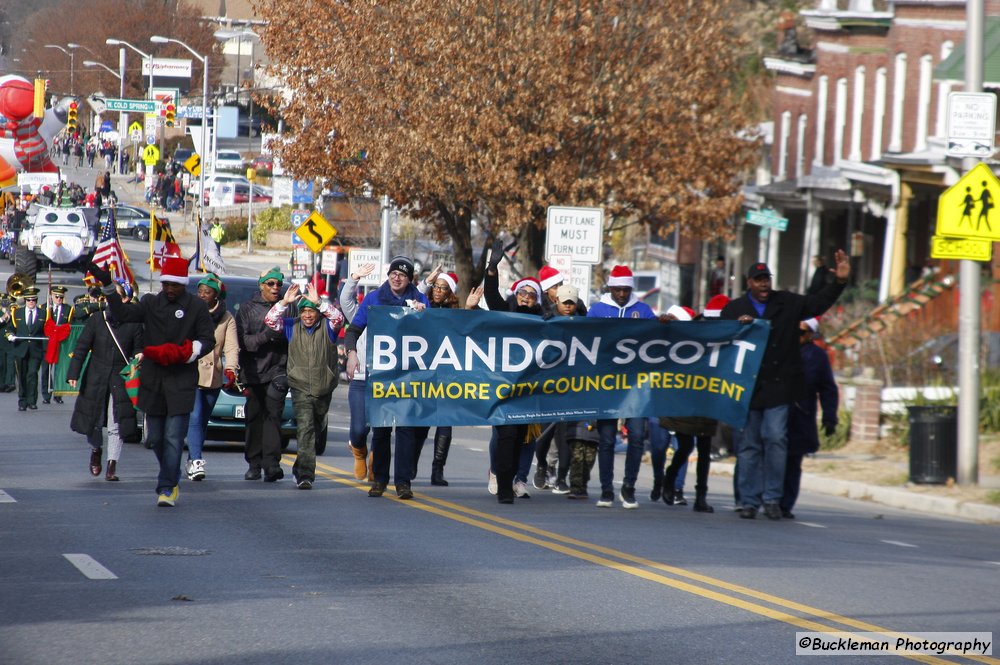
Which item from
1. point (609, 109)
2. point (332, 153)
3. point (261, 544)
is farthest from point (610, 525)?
point (332, 153)

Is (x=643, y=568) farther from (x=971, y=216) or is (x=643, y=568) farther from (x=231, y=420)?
(x=231, y=420)

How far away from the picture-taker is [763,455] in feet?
46.8

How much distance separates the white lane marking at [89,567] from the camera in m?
9.84

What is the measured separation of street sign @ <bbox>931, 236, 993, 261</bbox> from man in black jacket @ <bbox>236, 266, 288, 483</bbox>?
6.78m

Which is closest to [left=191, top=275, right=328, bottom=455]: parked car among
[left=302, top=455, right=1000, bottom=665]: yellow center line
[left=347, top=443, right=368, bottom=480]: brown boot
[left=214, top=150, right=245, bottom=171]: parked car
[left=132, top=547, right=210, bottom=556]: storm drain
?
[left=347, top=443, right=368, bottom=480]: brown boot

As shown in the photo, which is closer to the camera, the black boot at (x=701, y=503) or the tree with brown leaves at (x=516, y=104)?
the black boot at (x=701, y=503)

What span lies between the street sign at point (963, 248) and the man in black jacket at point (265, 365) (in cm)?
678

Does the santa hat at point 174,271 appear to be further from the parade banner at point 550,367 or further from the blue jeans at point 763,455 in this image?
the blue jeans at point 763,455

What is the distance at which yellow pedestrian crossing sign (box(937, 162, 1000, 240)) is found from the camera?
16875mm

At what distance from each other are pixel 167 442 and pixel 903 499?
26.5ft

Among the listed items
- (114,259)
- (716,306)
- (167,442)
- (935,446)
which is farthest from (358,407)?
(114,259)

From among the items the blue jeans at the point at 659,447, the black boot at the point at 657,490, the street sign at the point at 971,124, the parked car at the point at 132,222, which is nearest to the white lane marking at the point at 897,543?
the blue jeans at the point at 659,447

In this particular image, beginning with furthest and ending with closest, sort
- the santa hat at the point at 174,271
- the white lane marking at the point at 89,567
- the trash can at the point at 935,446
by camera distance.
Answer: the trash can at the point at 935,446
the santa hat at the point at 174,271
the white lane marking at the point at 89,567

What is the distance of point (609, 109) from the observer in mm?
32594
